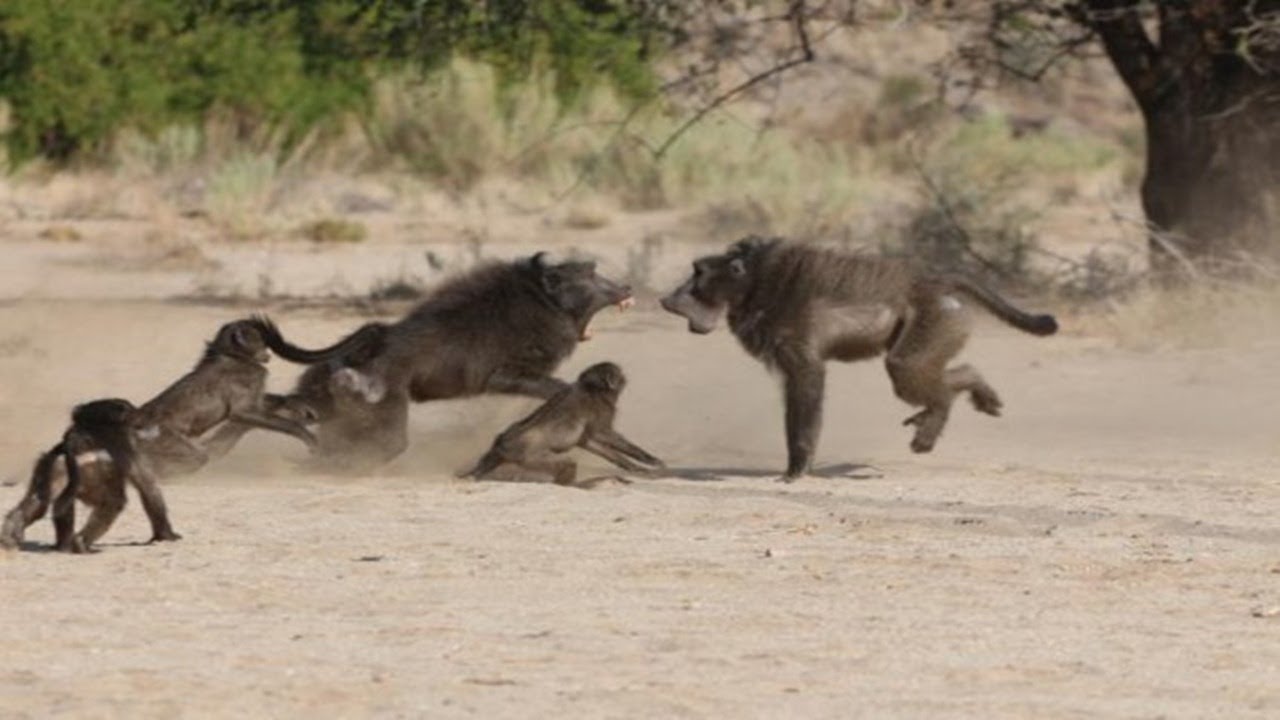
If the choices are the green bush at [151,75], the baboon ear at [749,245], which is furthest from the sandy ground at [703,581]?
the green bush at [151,75]

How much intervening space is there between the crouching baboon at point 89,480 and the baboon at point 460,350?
225 centimetres

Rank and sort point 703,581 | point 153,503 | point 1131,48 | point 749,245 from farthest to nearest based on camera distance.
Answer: point 1131,48 → point 749,245 → point 153,503 → point 703,581

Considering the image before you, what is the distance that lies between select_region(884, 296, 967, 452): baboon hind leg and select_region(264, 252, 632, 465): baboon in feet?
4.46

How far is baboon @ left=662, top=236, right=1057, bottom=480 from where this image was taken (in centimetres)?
1340

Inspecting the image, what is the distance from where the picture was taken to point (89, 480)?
34.3 feet

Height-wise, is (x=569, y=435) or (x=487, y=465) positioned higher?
(x=569, y=435)

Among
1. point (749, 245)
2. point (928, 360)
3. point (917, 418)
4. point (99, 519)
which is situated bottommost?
point (99, 519)

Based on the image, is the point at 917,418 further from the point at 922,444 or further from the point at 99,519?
the point at 99,519

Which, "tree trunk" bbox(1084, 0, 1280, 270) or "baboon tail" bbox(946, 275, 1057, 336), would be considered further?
"tree trunk" bbox(1084, 0, 1280, 270)

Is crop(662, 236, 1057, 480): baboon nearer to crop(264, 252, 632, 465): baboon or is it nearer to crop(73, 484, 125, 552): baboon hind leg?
crop(264, 252, 632, 465): baboon

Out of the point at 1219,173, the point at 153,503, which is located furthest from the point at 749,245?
the point at 1219,173

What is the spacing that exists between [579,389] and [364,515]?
1.68m

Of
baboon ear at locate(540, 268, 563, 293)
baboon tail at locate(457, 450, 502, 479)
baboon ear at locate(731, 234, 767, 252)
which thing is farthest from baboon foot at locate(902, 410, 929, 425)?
baboon tail at locate(457, 450, 502, 479)

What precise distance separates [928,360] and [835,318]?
18.1 inches
